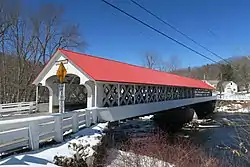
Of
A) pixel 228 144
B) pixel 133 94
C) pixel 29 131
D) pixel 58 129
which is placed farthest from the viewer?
pixel 133 94

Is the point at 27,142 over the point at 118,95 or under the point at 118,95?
under

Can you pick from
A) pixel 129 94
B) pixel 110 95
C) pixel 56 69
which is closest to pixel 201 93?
pixel 129 94

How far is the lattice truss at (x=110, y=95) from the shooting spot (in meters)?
13.5

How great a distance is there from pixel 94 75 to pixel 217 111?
3598cm

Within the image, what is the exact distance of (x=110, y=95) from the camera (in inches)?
550

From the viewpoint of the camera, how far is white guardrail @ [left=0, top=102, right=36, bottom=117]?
13.8 metres

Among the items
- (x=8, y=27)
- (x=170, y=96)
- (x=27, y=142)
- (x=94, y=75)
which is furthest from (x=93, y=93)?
(x=8, y=27)

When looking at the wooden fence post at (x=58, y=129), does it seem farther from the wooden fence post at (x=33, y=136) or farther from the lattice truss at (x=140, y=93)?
the lattice truss at (x=140, y=93)

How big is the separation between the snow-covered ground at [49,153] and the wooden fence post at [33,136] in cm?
19

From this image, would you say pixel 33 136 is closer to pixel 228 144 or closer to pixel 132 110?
pixel 132 110

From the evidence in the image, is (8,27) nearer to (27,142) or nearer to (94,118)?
(94,118)

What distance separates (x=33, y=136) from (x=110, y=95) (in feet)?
24.9

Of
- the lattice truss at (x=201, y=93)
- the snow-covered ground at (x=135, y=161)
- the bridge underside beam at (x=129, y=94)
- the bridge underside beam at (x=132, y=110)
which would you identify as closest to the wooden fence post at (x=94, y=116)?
the bridge underside beam at (x=132, y=110)

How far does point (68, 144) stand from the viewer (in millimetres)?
7348
